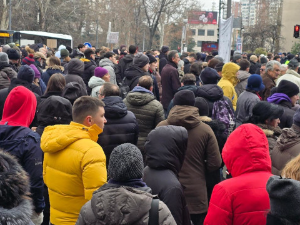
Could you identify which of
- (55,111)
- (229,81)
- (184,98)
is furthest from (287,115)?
(55,111)

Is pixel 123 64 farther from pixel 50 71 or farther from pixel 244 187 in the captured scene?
pixel 244 187

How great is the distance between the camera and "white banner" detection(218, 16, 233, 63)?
44.7ft

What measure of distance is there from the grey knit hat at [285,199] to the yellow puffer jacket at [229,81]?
5.90 m

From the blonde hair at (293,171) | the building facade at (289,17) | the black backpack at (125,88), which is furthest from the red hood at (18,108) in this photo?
the building facade at (289,17)

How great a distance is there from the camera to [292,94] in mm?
6695

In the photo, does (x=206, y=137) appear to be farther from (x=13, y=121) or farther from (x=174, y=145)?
(x=13, y=121)

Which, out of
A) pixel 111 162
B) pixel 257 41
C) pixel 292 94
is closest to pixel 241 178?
pixel 111 162

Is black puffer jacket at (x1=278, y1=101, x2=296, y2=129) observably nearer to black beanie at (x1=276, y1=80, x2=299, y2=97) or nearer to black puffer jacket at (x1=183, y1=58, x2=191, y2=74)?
black beanie at (x1=276, y1=80, x2=299, y2=97)

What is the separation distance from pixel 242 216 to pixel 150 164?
86cm

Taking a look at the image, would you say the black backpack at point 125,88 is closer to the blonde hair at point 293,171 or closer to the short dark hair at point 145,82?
the short dark hair at point 145,82

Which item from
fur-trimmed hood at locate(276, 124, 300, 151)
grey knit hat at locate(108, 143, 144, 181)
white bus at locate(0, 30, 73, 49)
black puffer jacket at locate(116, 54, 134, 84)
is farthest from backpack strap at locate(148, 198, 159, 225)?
white bus at locate(0, 30, 73, 49)

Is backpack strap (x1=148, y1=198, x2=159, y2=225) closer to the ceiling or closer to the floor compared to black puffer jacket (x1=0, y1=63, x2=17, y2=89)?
closer to the floor

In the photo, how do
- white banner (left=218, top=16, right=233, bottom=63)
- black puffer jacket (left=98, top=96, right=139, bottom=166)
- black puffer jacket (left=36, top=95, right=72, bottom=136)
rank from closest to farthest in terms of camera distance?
black puffer jacket (left=36, top=95, right=72, bottom=136)
black puffer jacket (left=98, top=96, right=139, bottom=166)
white banner (left=218, top=16, right=233, bottom=63)

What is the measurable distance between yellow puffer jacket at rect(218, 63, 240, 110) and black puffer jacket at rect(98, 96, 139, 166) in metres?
3.26
